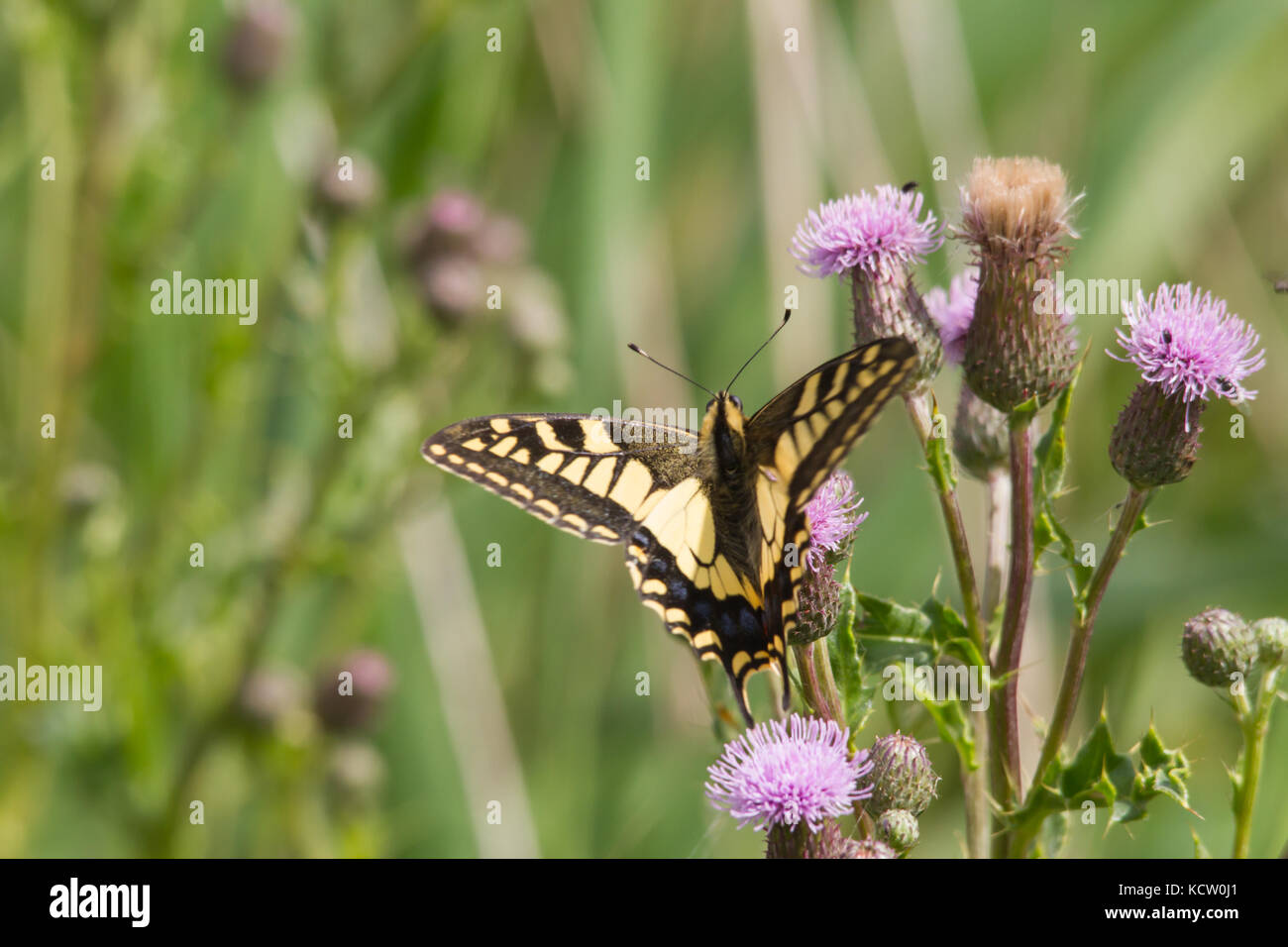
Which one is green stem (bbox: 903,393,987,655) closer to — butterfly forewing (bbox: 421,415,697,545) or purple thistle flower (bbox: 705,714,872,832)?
purple thistle flower (bbox: 705,714,872,832)

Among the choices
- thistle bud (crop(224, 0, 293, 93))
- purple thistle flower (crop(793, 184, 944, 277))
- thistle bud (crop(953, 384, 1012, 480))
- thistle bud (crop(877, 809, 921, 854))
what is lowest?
thistle bud (crop(877, 809, 921, 854))

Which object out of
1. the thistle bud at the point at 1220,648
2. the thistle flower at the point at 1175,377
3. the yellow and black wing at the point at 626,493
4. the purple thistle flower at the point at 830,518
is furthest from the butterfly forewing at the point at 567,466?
the thistle bud at the point at 1220,648

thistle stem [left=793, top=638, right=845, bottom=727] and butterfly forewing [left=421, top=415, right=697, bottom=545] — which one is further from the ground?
butterfly forewing [left=421, top=415, right=697, bottom=545]

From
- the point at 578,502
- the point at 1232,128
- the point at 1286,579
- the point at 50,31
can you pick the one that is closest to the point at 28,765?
the point at 578,502

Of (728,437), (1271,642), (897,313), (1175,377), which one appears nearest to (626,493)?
(728,437)

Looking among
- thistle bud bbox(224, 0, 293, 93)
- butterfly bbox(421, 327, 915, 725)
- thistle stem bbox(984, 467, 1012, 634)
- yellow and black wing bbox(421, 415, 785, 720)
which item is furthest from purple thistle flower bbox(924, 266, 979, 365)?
thistle bud bbox(224, 0, 293, 93)
